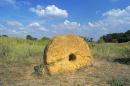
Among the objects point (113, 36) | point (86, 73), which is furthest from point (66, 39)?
point (113, 36)

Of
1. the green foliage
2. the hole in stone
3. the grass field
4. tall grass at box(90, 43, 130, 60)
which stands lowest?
the grass field

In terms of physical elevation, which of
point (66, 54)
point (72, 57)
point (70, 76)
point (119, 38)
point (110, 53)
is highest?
point (119, 38)

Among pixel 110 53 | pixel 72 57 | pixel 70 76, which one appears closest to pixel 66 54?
pixel 72 57

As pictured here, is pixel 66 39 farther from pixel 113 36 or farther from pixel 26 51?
pixel 113 36

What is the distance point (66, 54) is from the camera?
11.9m

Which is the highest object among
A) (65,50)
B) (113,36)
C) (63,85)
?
(113,36)

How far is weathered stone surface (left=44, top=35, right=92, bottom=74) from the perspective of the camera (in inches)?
456

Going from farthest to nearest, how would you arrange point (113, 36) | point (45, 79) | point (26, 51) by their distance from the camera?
point (113, 36)
point (26, 51)
point (45, 79)

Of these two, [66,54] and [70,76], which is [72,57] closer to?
[66,54]

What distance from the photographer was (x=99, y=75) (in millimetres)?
11078

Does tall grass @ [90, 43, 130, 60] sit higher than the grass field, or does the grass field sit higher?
tall grass @ [90, 43, 130, 60]

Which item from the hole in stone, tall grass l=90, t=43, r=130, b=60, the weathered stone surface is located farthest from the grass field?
tall grass l=90, t=43, r=130, b=60

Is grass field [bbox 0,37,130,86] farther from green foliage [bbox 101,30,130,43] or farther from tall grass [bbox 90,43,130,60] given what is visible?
green foliage [bbox 101,30,130,43]

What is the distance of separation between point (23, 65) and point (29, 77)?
2641 mm
